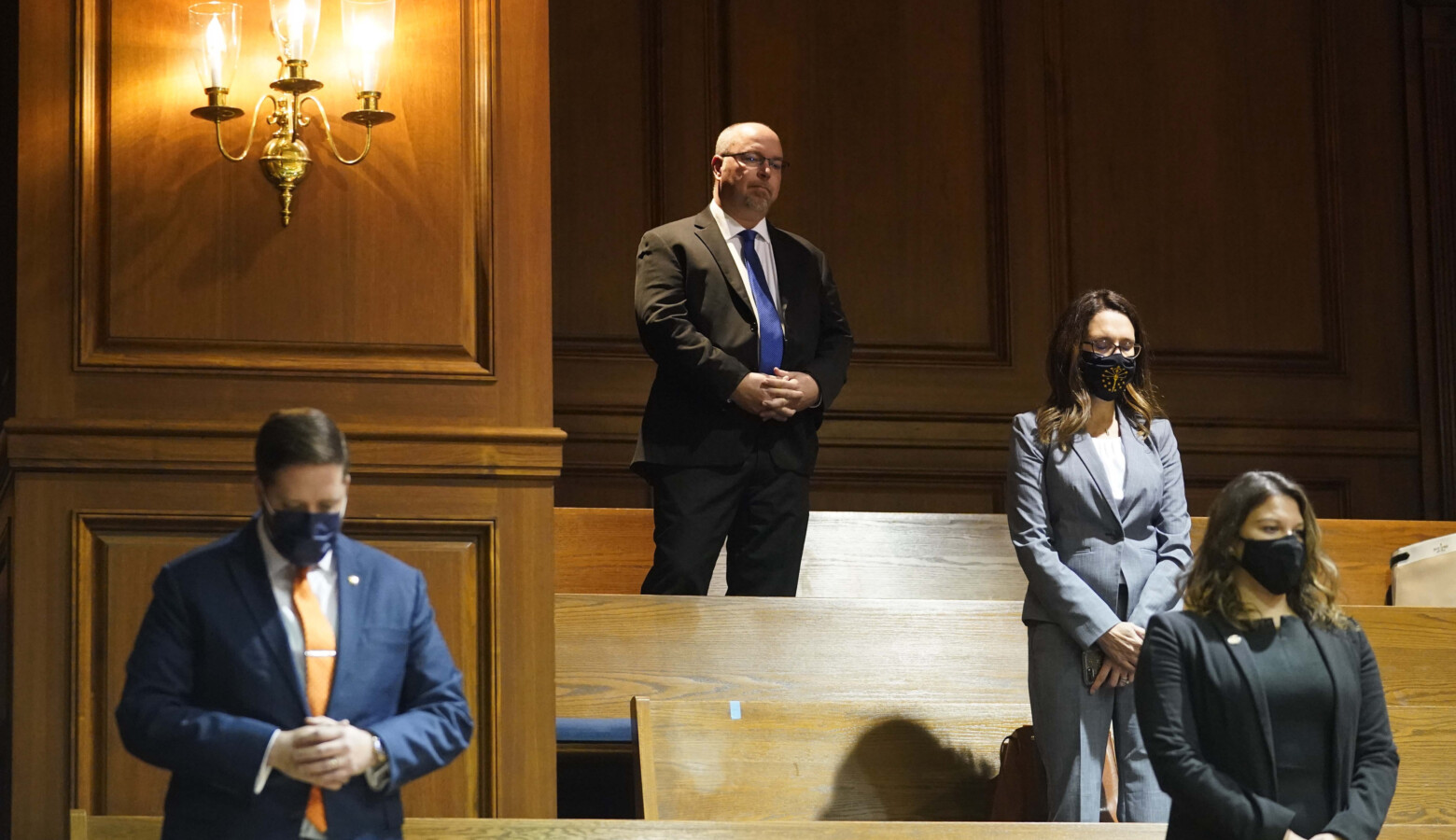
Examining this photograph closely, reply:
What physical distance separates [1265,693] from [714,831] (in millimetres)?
941

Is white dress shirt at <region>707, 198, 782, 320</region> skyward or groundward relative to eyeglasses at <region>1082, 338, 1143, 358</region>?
skyward

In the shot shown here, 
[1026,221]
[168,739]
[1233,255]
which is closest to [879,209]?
[1026,221]

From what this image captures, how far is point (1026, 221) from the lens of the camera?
21.9 ft

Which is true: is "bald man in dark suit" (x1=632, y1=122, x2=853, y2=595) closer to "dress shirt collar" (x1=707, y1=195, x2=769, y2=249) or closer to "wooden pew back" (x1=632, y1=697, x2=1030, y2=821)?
"dress shirt collar" (x1=707, y1=195, x2=769, y2=249)

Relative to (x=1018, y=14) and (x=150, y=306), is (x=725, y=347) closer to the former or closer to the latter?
(x=150, y=306)

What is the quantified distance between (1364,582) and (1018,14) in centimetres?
242

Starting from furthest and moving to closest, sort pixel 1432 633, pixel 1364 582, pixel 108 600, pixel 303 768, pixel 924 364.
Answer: pixel 924 364 → pixel 1364 582 → pixel 1432 633 → pixel 108 600 → pixel 303 768

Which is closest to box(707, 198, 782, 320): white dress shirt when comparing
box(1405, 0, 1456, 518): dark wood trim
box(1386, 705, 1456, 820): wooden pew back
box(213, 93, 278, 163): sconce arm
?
box(213, 93, 278, 163): sconce arm

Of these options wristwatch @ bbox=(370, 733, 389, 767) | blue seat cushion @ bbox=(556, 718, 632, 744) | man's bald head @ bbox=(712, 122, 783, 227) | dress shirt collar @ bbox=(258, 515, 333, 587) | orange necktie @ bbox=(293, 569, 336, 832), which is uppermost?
man's bald head @ bbox=(712, 122, 783, 227)

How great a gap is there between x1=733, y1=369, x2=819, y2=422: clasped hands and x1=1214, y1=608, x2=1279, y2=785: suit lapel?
185cm

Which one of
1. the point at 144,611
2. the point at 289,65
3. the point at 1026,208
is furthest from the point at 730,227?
the point at 1026,208

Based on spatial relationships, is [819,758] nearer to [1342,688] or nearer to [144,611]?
[144,611]

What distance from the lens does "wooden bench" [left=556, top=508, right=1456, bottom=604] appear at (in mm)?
5266

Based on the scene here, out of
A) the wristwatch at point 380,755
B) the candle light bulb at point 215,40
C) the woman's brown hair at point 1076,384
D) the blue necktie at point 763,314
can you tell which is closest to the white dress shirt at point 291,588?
the wristwatch at point 380,755
